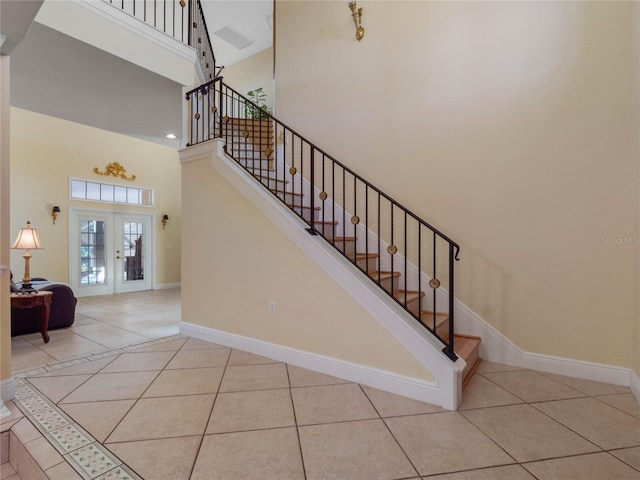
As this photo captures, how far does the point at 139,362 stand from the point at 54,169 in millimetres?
5321

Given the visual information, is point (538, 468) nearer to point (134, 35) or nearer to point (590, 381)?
point (590, 381)

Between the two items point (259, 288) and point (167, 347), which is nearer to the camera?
point (259, 288)

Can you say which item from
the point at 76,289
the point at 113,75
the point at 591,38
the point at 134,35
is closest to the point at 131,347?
the point at 113,75

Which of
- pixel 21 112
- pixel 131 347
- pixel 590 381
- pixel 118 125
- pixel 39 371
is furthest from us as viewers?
pixel 21 112

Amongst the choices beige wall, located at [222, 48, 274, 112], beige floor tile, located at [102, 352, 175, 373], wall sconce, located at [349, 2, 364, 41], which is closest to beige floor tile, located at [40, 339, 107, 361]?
beige floor tile, located at [102, 352, 175, 373]

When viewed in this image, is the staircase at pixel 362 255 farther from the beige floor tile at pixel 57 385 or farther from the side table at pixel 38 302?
the side table at pixel 38 302

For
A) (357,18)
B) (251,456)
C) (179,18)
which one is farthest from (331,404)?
(179,18)

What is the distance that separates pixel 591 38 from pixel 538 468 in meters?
3.10

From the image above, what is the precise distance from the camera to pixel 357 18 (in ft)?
12.0

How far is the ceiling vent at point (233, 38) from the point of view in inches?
250

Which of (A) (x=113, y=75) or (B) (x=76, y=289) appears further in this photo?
(B) (x=76, y=289)

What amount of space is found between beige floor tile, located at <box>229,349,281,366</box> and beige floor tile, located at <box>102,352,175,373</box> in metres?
0.58

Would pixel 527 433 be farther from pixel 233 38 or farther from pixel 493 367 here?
pixel 233 38

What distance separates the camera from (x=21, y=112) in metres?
5.57
